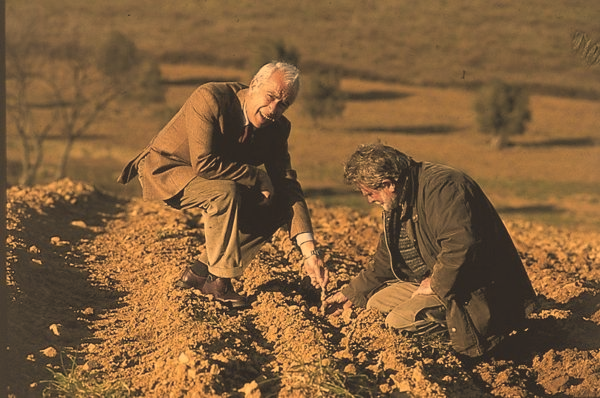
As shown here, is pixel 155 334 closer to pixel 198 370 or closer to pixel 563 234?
pixel 198 370

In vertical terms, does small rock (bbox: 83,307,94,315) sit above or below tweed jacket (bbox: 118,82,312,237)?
below

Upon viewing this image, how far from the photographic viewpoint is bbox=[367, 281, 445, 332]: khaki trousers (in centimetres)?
532

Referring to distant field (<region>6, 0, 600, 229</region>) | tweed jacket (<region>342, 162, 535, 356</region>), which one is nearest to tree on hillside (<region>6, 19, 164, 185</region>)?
distant field (<region>6, 0, 600, 229</region>)

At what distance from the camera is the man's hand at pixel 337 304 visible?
19.4ft

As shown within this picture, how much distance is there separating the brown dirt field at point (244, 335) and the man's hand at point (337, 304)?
3.0 inches

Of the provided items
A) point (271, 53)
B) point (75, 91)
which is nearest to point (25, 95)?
point (75, 91)

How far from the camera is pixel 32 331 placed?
5.57 metres

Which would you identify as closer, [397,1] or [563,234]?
[563,234]

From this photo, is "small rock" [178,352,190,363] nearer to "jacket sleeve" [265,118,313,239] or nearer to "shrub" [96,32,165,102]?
"jacket sleeve" [265,118,313,239]

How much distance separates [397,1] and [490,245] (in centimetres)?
4065

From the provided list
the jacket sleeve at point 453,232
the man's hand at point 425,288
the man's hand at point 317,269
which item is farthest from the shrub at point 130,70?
the jacket sleeve at point 453,232

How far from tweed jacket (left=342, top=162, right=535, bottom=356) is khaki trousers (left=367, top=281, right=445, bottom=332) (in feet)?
0.57

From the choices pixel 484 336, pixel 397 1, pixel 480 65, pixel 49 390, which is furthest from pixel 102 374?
pixel 397 1

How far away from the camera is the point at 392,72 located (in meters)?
40.7
